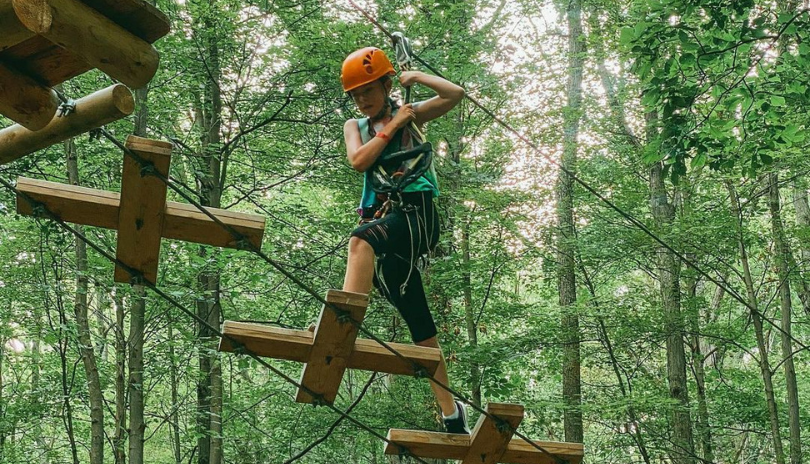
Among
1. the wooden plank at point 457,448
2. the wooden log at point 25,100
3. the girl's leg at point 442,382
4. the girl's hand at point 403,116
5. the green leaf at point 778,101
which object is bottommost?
the wooden plank at point 457,448

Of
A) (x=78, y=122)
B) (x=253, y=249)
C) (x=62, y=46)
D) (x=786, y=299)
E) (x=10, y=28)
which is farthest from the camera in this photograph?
(x=786, y=299)

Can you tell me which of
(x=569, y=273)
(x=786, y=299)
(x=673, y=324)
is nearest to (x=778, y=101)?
(x=673, y=324)

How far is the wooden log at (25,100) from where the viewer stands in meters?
2.19

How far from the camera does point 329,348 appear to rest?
8.80ft

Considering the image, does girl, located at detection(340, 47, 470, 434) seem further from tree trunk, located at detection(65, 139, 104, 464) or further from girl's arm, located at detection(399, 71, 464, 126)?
tree trunk, located at detection(65, 139, 104, 464)

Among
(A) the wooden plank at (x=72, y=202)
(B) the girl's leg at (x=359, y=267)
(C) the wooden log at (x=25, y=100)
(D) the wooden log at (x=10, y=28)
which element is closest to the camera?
(D) the wooden log at (x=10, y=28)

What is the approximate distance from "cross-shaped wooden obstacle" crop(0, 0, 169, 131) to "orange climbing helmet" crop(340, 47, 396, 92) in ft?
2.77

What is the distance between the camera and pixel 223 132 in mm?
7660

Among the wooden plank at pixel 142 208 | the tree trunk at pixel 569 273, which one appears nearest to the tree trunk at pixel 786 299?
the tree trunk at pixel 569 273

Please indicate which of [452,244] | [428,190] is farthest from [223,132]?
[428,190]

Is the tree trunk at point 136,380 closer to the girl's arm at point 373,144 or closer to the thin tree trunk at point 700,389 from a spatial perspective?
the girl's arm at point 373,144

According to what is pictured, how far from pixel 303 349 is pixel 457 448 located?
2.71 ft

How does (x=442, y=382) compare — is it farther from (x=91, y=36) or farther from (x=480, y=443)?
(x=91, y=36)

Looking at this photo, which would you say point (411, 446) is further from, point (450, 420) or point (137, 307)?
point (137, 307)
